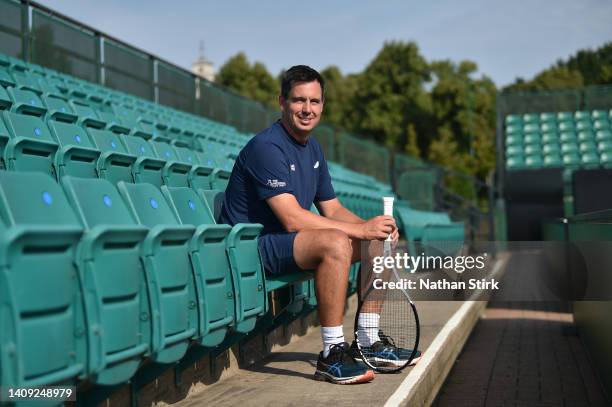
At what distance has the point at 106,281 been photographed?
2488 millimetres

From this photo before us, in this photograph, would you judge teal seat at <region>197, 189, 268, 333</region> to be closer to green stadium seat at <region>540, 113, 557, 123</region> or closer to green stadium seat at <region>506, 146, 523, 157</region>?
green stadium seat at <region>506, 146, 523, 157</region>

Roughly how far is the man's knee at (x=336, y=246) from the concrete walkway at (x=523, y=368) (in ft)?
5.09

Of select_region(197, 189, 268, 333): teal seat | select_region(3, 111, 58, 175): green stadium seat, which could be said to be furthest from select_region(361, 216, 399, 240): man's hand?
select_region(3, 111, 58, 175): green stadium seat

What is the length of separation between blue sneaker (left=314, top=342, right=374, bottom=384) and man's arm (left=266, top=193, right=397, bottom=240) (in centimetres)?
56

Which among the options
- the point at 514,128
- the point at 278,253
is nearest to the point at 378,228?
the point at 278,253

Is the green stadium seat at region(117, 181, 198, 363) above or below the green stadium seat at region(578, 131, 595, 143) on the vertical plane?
below

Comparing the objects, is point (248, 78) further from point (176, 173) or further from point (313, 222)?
point (313, 222)

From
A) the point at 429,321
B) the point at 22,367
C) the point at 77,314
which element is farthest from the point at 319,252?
the point at 429,321

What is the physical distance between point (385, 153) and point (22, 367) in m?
17.8

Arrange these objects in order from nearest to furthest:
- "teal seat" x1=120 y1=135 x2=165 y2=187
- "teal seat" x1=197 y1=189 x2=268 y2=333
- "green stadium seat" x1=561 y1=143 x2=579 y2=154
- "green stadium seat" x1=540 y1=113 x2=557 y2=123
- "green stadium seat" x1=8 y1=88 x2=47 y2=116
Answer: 1. "teal seat" x1=197 y1=189 x2=268 y2=333
2. "teal seat" x1=120 y1=135 x2=165 y2=187
3. "green stadium seat" x1=8 y1=88 x2=47 y2=116
4. "green stadium seat" x1=561 y1=143 x2=579 y2=154
5. "green stadium seat" x1=540 y1=113 x2=557 y2=123

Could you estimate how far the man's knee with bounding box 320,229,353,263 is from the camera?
3.88 m

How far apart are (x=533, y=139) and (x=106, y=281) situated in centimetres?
1718

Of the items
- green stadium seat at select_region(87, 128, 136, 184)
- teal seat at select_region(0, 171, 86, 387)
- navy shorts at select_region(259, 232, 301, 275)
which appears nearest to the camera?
teal seat at select_region(0, 171, 86, 387)

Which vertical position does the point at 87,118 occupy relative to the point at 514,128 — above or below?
below
